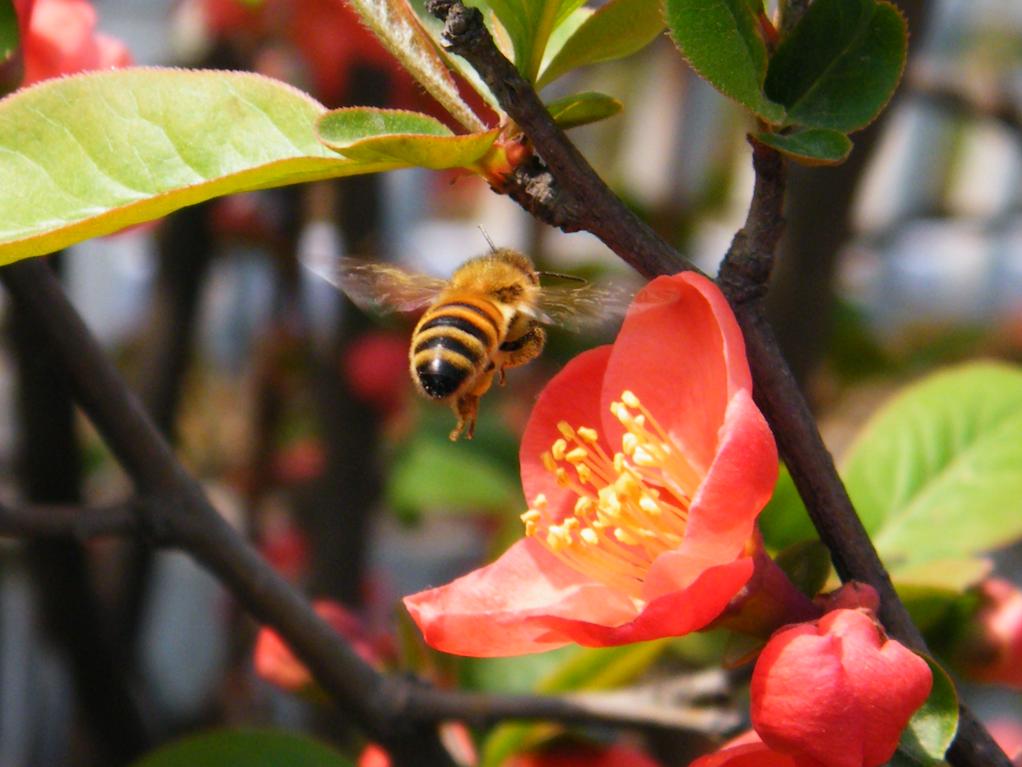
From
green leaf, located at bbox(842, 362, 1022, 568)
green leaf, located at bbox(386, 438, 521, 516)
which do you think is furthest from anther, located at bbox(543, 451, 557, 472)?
green leaf, located at bbox(386, 438, 521, 516)

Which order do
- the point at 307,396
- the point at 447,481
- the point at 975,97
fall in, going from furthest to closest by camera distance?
1. the point at 307,396
2. the point at 447,481
3. the point at 975,97

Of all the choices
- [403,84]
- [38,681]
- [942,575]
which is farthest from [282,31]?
[942,575]

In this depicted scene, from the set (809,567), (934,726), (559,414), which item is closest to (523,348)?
(559,414)

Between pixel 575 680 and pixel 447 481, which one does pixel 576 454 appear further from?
pixel 447 481

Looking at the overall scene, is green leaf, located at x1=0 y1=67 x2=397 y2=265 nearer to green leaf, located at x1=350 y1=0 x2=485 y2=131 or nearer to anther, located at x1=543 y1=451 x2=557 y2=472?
green leaf, located at x1=350 y1=0 x2=485 y2=131

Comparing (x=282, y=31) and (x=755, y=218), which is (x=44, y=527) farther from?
(x=282, y=31)

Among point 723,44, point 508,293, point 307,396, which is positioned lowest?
point 307,396
